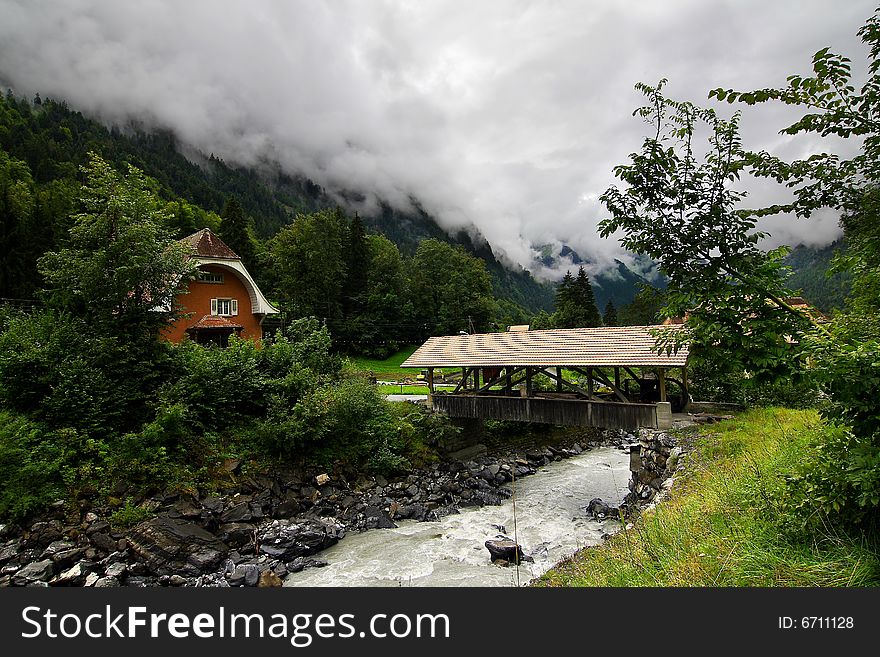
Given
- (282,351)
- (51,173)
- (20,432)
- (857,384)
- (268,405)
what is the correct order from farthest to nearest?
(51,173)
(282,351)
(268,405)
(20,432)
(857,384)

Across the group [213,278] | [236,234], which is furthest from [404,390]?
[236,234]

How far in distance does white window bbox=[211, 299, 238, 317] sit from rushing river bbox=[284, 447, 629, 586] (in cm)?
1880

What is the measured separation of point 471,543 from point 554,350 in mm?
7601

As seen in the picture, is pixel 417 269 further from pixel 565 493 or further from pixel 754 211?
pixel 754 211

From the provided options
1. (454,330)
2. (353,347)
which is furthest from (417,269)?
(353,347)

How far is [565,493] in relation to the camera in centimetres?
1573

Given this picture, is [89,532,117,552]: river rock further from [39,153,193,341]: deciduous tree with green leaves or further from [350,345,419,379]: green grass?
[350,345,419,379]: green grass

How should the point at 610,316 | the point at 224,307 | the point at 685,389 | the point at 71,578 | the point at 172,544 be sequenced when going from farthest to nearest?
1. the point at 610,316
2. the point at 224,307
3. the point at 685,389
4. the point at 172,544
5. the point at 71,578

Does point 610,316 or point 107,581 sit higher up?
point 610,316

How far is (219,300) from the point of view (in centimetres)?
2678

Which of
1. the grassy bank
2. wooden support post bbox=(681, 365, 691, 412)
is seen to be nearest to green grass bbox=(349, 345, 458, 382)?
wooden support post bbox=(681, 365, 691, 412)

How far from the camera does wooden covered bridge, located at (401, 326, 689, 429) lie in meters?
14.5

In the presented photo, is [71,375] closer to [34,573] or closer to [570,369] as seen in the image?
[34,573]
